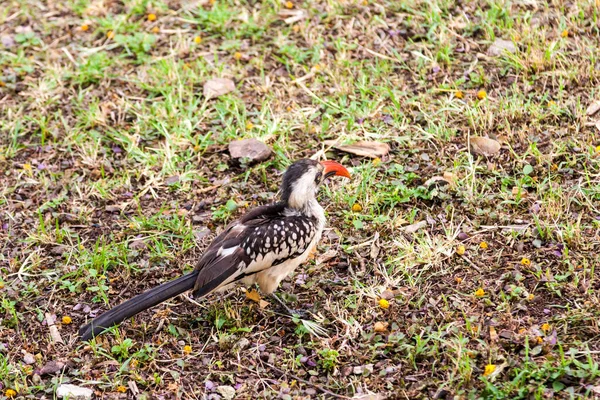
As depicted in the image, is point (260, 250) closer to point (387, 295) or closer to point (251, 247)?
point (251, 247)

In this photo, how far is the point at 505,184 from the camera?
6.18 meters

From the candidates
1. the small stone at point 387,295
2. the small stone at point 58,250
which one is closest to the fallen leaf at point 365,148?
the small stone at point 387,295

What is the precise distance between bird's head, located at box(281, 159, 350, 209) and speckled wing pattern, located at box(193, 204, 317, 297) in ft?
0.39

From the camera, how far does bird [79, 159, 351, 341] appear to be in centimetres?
525

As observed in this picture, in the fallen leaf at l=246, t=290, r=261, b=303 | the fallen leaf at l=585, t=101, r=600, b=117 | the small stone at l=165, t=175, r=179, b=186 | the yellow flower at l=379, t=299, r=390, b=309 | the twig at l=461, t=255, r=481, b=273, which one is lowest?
the fallen leaf at l=246, t=290, r=261, b=303

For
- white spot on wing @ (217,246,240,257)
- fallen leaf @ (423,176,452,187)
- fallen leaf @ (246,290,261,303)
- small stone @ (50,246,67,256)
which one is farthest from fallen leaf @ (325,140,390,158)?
small stone @ (50,246,67,256)

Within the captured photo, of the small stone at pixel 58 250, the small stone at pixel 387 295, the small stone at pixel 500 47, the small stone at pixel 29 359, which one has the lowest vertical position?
the small stone at pixel 29 359

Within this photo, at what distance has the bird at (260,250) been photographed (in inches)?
207

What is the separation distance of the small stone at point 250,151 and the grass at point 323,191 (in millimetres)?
88

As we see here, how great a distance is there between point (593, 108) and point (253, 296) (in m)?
3.14

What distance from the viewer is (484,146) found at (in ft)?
21.3

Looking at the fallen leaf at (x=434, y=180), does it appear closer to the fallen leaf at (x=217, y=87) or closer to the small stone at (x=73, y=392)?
the fallen leaf at (x=217, y=87)

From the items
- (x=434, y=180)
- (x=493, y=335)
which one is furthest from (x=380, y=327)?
(x=434, y=180)

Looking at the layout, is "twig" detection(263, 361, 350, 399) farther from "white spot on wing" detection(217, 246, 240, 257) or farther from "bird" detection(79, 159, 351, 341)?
"white spot on wing" detection(217, 246, 240, 257)
